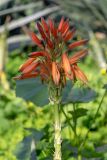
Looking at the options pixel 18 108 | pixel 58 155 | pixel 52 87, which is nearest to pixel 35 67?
pixel 52 87

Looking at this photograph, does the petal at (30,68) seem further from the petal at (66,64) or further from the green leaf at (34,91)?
the green leaf at (34,91)

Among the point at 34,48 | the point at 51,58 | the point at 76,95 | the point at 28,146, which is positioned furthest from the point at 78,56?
the point at 34,48

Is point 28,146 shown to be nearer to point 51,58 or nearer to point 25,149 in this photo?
point 25,149

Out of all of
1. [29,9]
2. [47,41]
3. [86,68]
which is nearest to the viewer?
[47,41]

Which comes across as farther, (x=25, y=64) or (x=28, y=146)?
(x=28, y=146)

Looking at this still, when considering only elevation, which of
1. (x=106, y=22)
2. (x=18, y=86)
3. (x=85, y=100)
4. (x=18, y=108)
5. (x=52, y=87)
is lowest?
(x=52, y=87)

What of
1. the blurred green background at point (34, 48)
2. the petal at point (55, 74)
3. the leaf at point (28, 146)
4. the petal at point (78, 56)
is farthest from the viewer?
the blurred green background at point (34, 48)

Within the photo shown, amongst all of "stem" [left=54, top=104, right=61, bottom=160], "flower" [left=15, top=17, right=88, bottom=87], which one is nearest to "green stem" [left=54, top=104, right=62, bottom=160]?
"stem" [left=54, top=104, right=61, bottom=160]

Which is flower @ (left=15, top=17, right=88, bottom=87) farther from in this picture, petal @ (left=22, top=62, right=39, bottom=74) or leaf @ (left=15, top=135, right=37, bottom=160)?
leaf @ (left=15, top=135, right=37, bottom=160)

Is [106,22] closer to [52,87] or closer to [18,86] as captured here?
[18,86]

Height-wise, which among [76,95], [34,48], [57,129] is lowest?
[57,129]

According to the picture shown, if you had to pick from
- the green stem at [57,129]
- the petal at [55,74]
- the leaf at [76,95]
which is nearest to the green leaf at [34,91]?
the leaf at [76,95]
